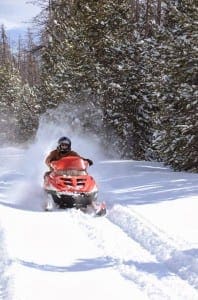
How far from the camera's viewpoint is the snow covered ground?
6199mm

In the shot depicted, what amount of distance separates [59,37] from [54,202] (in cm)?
2644

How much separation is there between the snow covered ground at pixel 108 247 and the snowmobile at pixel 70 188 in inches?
13.2

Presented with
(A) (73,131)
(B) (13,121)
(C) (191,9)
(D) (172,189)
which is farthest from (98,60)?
(B) (13,121)

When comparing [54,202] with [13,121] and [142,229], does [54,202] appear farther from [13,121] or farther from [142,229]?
[13,121]

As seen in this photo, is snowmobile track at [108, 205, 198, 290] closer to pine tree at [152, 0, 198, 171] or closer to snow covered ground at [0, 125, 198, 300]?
snow covered ground at [0, 125, 198, 300]

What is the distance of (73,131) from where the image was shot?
29.7 meters

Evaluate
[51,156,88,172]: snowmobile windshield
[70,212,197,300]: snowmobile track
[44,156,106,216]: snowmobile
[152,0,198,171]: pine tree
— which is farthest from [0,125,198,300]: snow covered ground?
[152,0,198,171]: pine tree

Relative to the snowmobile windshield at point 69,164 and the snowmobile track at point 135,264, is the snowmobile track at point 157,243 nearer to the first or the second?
the snowmobile track at point 135,264

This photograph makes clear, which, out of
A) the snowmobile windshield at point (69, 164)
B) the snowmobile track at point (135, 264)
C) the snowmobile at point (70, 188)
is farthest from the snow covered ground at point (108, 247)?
the snowmobile windshield at point (69, 164)

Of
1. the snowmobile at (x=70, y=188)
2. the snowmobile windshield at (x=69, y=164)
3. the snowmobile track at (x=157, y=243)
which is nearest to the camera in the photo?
the snowmobile track at (x=157, y=243)

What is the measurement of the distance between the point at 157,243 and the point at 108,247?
73 cm

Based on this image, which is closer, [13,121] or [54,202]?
[54,202]

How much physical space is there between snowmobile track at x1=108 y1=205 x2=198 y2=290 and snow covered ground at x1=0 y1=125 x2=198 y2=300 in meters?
0.01

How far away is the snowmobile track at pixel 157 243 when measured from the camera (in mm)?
6824
